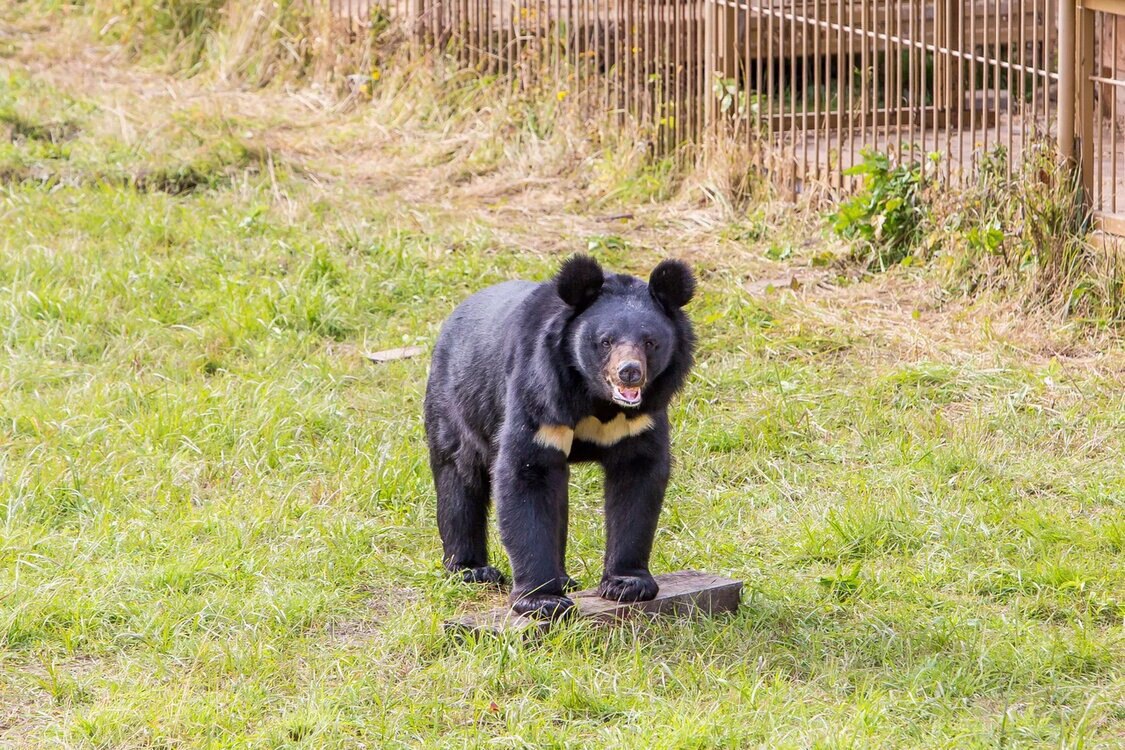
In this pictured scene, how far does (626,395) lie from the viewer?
4121 millimetres

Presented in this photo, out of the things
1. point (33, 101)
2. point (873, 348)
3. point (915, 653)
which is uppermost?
point (33, 101)

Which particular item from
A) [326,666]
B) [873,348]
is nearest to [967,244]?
[873,348]

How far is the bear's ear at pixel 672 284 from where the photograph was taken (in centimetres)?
431

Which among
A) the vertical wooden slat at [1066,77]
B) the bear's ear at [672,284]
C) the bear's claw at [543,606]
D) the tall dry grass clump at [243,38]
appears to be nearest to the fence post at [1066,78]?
the vertical wooden slat at [1066,77]

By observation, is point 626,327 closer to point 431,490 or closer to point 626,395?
point 626,395

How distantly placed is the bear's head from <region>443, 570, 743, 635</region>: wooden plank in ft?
1.82

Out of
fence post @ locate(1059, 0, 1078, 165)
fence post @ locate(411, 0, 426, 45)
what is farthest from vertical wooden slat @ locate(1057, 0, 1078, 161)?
fence post @ locate(411, 0, 426, 45)

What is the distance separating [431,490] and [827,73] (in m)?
4.02

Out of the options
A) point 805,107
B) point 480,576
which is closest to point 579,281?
point 480,576

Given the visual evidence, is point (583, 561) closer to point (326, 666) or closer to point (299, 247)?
point (326, 666)

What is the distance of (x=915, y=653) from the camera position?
4184 mm

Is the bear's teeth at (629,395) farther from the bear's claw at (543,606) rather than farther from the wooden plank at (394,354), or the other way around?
the wooden plank at (394,354)

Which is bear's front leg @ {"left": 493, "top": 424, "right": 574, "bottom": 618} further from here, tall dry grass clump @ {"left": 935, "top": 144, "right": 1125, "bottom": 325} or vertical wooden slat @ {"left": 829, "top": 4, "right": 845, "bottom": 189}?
vertical wooden slat @ {"left": 829, "top": 4, "right": 845, "bottom": 189}

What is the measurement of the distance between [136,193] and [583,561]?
495cm
